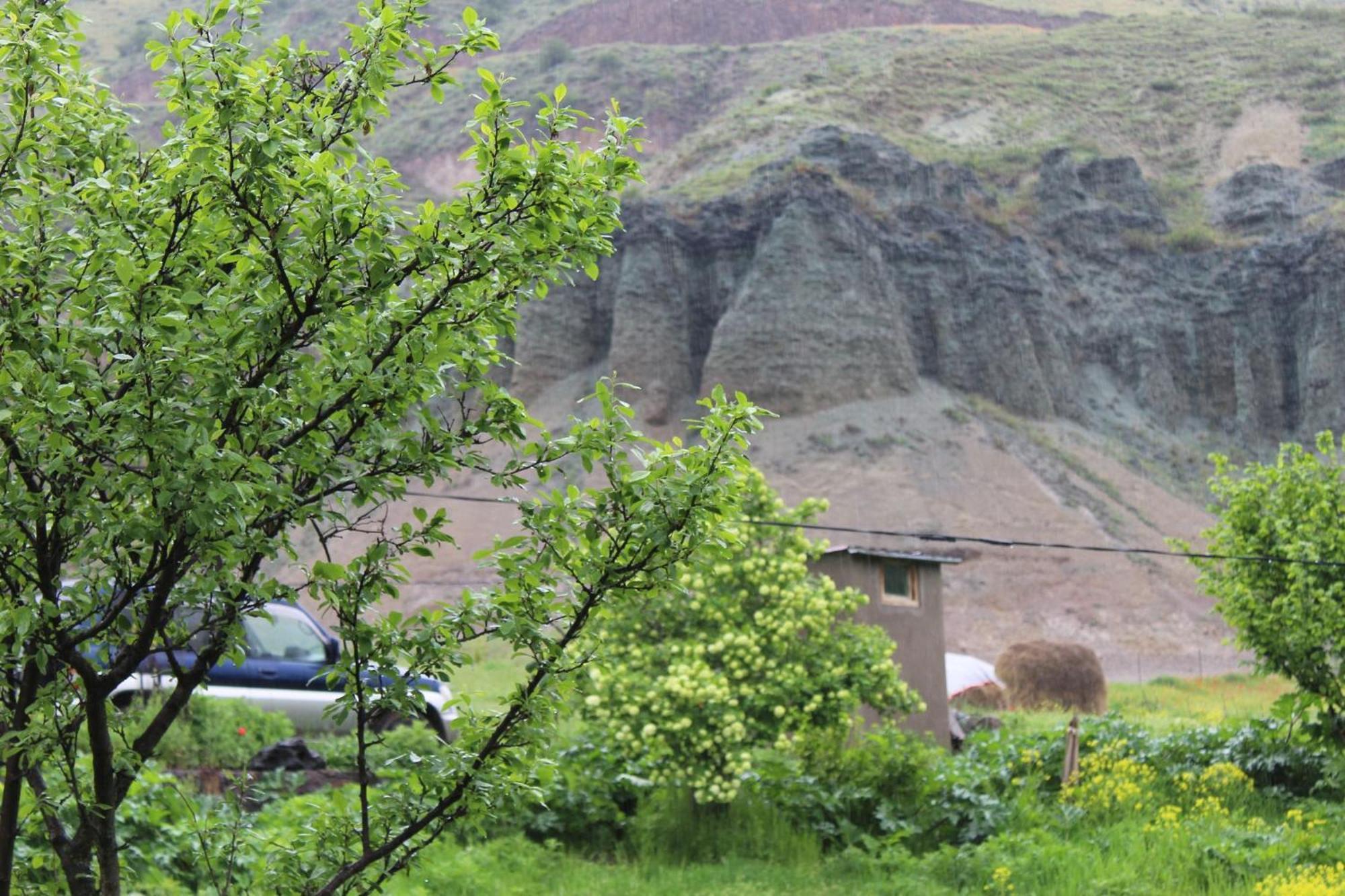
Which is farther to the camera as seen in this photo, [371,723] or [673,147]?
[673,147]

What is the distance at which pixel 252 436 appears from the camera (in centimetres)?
344

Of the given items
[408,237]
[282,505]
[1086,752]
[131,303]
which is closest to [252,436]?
[282,505]

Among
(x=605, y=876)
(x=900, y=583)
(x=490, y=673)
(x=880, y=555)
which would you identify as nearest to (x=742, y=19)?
(x=490, y=673)

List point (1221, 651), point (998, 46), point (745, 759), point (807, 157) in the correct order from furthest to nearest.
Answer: point (998, 46) < point (807, 157) < point (1221, 651) < point (745, 759)

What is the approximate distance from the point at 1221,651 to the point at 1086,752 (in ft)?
125

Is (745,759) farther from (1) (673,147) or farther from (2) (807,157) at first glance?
(1) (673,147)

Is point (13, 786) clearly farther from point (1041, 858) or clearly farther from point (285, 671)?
point (285, 671)

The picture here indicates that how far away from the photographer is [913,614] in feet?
68.3

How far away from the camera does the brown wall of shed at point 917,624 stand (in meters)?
19.9

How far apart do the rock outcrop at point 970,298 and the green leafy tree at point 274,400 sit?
55809 mm

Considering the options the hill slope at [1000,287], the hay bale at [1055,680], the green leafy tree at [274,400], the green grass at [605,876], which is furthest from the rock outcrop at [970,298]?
the green leafy tree at [274,400]

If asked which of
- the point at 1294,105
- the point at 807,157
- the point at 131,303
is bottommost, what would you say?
the point at 131,303

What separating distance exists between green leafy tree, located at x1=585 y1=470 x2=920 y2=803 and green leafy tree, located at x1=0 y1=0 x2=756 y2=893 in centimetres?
885

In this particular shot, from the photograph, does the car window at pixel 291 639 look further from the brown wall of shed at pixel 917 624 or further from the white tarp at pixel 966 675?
the white tarp at pixel 966 675
